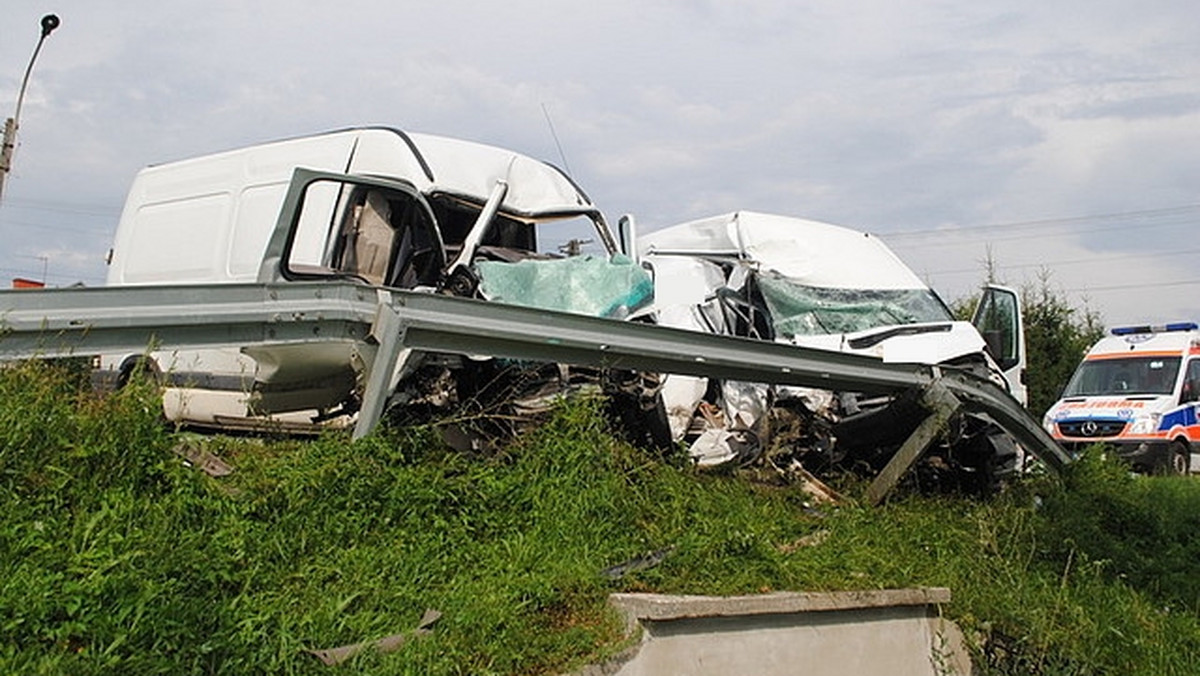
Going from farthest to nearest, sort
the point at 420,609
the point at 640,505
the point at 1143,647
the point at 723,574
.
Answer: the point at 1143,647 → the point at 640,505 → the point at 723,574 → the point at 420,609

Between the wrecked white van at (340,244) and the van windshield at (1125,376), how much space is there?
12.7 metres

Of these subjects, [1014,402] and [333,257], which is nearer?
[333,257]

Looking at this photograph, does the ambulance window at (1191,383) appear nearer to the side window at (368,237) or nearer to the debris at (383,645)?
the side window at (368,237)

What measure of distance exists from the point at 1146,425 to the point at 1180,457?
2.59 feet

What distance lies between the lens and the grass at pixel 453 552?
12.1 feet

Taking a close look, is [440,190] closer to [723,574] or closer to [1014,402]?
[723,574]

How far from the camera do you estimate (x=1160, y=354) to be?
59.3 ft

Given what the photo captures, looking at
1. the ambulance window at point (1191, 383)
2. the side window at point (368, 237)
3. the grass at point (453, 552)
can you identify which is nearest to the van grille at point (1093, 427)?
the ambulance window at point (1191, 383)

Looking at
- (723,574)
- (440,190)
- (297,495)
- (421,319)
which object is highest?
→ (440,190)

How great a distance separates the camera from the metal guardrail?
4.44 metres

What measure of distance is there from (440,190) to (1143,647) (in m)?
5.37

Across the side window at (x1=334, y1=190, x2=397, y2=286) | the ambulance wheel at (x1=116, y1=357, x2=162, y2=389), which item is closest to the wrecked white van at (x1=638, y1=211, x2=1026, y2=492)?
the side window at (x1=334, y1=190, x2=397, y2=286)

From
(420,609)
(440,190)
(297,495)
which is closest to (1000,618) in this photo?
(420,609)

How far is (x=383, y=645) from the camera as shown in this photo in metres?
4.00
